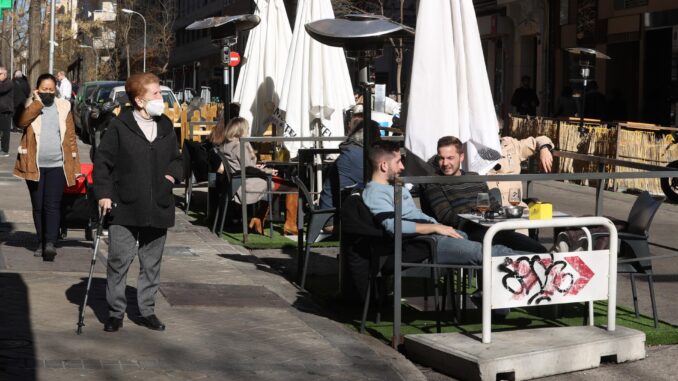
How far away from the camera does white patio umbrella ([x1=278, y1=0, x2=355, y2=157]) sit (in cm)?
1588

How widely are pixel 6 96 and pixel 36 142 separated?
17.1m

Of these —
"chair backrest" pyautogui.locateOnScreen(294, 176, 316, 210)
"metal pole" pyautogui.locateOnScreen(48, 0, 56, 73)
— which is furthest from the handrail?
"metal pole" pyautogui.locateOnScreen(48, 0, 56, 73)

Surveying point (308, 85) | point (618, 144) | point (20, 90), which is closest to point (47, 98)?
point (308, 85)

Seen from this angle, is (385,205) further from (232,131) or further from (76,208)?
(232,131)

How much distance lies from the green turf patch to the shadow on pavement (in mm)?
3660

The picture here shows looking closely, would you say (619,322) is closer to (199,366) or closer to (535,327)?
(535,327)

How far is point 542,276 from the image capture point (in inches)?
306

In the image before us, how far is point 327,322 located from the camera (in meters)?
8.91

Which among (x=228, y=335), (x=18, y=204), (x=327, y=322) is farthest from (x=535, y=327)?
(x=18, y=204)

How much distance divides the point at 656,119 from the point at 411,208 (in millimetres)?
24162

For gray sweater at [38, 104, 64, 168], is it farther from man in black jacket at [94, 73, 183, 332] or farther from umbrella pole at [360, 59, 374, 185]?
man in black jacket at [94, 73, 183, 332]

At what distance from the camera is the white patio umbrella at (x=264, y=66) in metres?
17.5

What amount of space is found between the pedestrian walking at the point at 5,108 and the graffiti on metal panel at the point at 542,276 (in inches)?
834

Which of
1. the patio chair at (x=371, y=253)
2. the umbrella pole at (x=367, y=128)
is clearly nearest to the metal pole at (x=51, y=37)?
the umbrella pole at (x=367, y=128)
